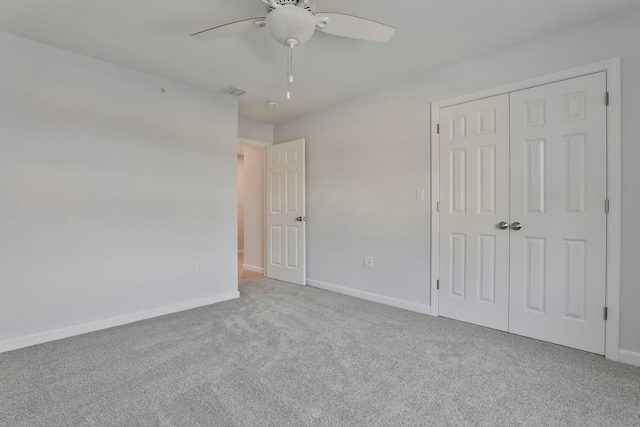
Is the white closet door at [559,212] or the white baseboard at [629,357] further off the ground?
the white closet door at [559,212]

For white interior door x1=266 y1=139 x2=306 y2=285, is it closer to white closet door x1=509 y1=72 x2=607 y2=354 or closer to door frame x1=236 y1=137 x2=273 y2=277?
door frame x1=236 y1=137 x2=273 y2=277

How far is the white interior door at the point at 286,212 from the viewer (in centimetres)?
422

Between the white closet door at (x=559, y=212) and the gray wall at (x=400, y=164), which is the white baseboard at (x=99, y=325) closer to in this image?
the gray wall at (x=400, y=164)

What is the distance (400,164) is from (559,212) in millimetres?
1436

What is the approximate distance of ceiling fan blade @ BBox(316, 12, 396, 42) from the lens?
1741mm

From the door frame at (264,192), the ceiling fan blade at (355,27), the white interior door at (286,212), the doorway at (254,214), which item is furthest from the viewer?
the doorway at (254,214)

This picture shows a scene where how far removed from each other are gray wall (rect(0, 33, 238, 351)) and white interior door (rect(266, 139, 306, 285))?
3.38ft

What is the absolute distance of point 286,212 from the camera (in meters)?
4.44

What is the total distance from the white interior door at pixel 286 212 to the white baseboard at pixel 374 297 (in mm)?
300

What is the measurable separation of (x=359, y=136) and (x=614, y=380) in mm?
2932

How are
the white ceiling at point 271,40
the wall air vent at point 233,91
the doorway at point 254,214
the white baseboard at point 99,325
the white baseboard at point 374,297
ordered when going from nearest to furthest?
1. the white ceiling at point 271,40
2. the white baseboard at point 99,325
3. the white baseboard at point 374,297
4. the wall air vent at point 233,91
5. the doorway at point 254,214

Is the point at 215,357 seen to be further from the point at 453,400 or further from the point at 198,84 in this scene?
A: the point at 198,84

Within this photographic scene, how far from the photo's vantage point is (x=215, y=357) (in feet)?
6.99

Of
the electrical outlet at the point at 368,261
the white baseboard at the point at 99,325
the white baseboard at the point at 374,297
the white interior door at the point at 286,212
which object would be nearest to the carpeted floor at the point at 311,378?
the white baseboard at the point at 99,325
